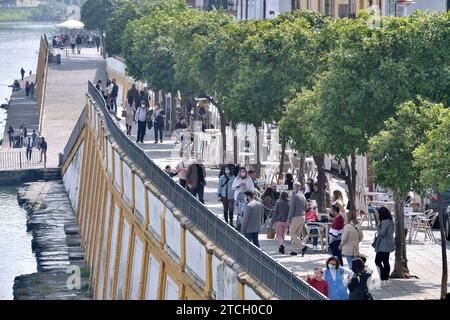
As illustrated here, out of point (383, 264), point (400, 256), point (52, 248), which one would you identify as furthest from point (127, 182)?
point (52, 248)

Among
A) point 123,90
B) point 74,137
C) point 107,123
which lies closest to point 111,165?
point 107,123

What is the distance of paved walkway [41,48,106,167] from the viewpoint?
317 ft

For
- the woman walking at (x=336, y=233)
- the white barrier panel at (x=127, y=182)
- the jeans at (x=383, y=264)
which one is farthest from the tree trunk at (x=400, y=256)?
the white barrier panel at (x=127, y=182)

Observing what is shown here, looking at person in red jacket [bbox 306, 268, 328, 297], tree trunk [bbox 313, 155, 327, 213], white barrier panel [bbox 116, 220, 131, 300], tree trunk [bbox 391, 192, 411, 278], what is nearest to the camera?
person in red jacket [bbox 306, 268, 328, 297]

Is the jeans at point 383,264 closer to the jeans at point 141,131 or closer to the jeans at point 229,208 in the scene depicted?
the jeans at point 229,208

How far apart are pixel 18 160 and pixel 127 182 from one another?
5356cm

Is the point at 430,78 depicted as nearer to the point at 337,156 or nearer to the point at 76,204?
the point at 337,156

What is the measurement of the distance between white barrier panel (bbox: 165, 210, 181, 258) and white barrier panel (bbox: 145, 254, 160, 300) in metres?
0.94

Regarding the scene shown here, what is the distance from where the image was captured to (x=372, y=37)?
32.6 m

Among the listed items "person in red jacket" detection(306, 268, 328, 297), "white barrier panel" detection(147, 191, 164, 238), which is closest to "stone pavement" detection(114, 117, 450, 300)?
Result: "white barrier panel" detection(147, 191, 164, 238)

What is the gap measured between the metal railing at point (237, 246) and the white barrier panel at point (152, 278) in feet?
4.13

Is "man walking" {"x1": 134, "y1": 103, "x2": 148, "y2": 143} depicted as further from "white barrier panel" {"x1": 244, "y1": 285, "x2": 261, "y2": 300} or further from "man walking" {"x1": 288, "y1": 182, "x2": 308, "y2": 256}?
"white barrier panel" {"x1": 244, "y1": 285, "x2": 261, "y2": 300}

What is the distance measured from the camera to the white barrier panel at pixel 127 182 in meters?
38.4

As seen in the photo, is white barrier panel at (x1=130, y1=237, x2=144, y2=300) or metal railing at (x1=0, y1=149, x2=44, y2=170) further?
metal railing at (x1=0, y1=149, x2=44, y2=170)
